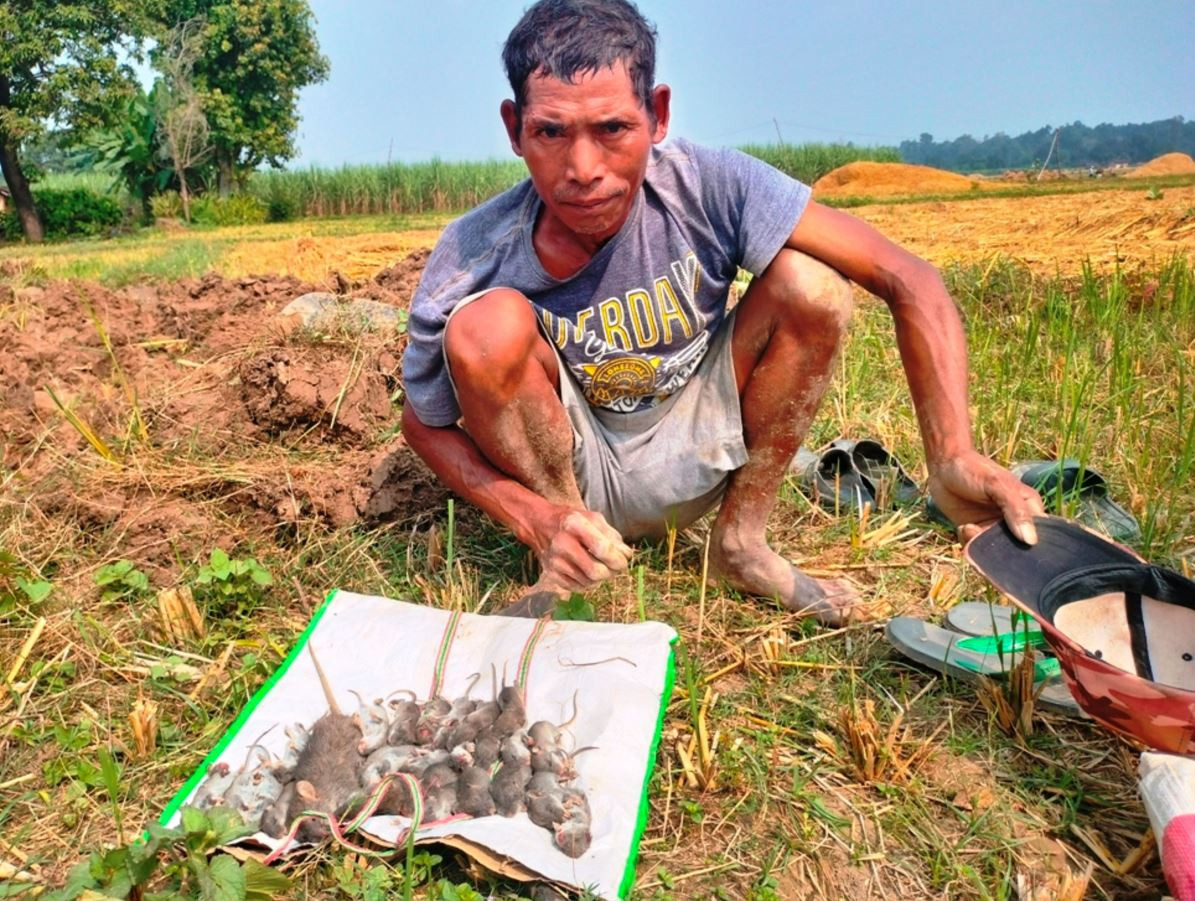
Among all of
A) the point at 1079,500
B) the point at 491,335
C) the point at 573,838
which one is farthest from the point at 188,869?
the point at 1079,500

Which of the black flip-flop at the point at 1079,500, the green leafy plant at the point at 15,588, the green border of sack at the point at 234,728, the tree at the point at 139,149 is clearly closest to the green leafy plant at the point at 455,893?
the green border of sack at the point at 234,728

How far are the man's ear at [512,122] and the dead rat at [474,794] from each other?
51.6 inches

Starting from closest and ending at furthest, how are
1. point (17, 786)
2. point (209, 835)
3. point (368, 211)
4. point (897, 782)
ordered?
1. point (209, 835)
2. point (897, 782)
3. point (17, 786)
4. point (368, 211)

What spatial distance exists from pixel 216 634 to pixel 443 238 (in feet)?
3.67

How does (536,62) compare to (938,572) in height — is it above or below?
above

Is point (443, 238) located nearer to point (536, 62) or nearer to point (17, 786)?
point (536, 62)

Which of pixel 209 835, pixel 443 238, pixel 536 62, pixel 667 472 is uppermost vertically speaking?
pixel 536 62

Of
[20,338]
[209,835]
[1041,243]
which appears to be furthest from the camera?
[1041,243]

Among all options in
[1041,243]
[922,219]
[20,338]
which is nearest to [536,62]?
[20,338]

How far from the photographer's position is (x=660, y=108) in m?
2.18

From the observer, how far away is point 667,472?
2.40m

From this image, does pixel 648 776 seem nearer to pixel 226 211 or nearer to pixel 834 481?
pixel 834 481

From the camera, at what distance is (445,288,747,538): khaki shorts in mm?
2375

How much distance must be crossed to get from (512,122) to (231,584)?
1332 millimetres
